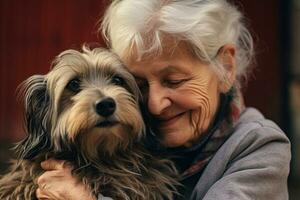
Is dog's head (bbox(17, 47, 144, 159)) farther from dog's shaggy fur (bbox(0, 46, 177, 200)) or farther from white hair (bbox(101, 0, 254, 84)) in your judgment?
white hair (bbox(101, 0, 254, 84))

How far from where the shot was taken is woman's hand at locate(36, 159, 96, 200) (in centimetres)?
338

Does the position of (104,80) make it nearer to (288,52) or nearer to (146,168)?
(146,168)

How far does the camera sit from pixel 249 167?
3.27 metres

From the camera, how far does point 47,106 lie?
3566 millimetres

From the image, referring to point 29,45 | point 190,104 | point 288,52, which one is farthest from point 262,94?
point 190,104

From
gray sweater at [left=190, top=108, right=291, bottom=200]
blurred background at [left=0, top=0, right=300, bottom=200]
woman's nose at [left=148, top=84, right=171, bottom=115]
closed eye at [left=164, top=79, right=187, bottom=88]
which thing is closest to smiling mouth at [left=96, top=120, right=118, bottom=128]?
woman's nose at [left=148, top=84, right=171, bottom=115]

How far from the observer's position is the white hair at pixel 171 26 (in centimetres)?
349

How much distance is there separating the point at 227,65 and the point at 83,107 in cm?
73

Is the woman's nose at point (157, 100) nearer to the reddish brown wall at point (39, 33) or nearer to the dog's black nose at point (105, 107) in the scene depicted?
the dog's black nose at point (105, 107)

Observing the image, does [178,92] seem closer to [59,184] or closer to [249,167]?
[249,167]

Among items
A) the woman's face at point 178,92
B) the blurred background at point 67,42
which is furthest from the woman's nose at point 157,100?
the blurred background at point 67,42

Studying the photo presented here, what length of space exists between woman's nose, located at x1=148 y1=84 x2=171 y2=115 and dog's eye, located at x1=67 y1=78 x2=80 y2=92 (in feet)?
1.03

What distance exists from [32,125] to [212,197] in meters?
0.91

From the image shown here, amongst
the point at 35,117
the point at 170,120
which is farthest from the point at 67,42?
the point at 170,120
